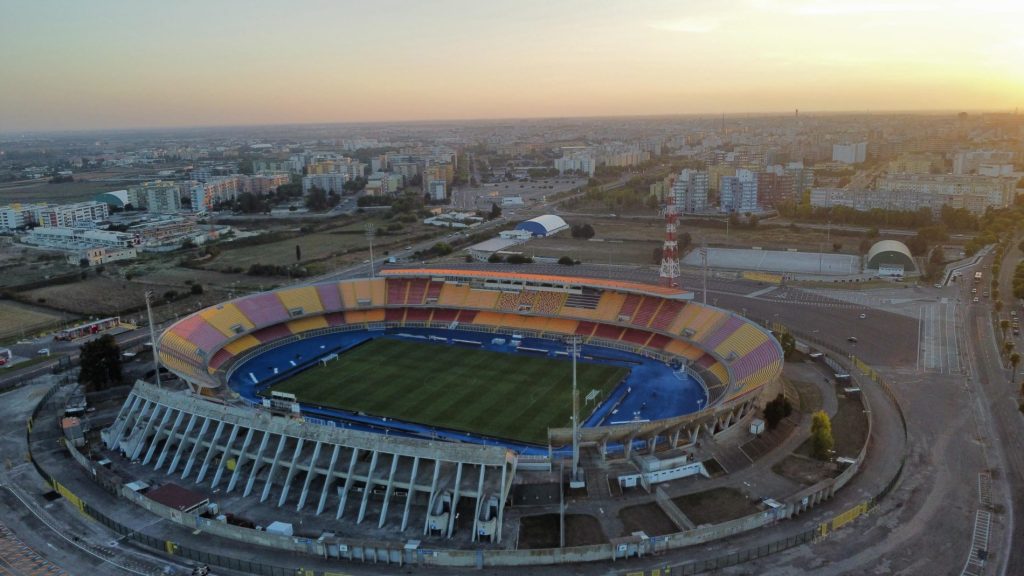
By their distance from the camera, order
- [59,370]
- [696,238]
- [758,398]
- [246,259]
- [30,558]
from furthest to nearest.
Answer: [696,238] < [246,259] < [59,370] < [758,398] < [30,558]

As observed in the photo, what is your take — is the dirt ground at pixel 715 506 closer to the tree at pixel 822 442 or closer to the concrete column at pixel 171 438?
the tree at pixel 822 442

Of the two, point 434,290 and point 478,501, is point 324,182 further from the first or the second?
point 478,501

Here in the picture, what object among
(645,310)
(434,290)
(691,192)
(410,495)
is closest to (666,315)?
(645,310)

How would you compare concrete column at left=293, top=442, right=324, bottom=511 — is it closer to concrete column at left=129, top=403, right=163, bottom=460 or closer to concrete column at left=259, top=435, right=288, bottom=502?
concrete column at left=259, top=435, right=288, bottom=502

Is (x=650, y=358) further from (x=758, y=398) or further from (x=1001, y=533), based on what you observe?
(x=1001, y=533)

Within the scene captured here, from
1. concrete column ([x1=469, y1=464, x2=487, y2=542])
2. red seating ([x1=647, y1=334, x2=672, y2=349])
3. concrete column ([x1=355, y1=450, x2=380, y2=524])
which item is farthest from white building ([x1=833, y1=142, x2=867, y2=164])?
concrete column ([x1=355, y1=450, x2=380, y2=524])

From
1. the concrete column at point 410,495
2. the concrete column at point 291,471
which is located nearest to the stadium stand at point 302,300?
the concrete column at point 291,471

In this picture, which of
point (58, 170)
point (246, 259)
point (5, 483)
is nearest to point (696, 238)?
point (246, 259)
